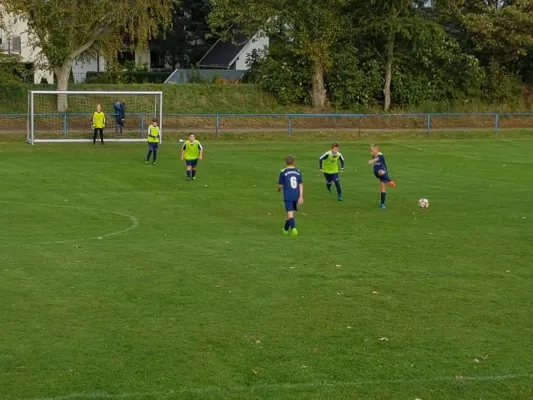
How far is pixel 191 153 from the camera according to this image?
90.9 ft

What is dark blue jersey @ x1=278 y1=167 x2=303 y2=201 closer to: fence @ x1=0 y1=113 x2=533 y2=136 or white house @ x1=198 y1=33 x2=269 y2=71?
fence @ x1=0 y1=113 x2=533 y2=136

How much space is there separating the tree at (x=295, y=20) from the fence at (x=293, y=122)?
15.5 ft

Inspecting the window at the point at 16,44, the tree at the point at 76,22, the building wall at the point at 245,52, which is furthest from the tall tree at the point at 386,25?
the window at the point at 16,44

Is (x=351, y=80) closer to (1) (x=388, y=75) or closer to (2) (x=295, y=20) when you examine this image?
(1) (x=388, y=75)

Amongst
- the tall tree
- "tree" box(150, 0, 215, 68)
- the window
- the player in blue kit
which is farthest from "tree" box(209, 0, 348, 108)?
the player in blue kit

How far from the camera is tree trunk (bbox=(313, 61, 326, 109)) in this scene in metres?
51.3

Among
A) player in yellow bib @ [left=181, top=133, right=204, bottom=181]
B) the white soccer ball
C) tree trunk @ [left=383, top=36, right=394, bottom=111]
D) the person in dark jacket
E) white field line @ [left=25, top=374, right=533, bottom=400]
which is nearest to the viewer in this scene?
white field line @ [left=25, top=374, right=533, bottom=400]

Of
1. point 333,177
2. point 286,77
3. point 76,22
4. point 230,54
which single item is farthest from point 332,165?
point 230,54

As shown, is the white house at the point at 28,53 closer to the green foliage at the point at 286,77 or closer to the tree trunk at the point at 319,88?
the green foliage at the point at 286,77

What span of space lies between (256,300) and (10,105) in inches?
1465

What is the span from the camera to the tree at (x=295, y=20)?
4953cm

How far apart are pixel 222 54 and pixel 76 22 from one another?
21580 millimetres

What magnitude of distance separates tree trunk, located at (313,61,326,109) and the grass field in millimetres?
25924

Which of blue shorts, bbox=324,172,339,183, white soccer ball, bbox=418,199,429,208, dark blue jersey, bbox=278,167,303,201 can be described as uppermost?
dark blue jersey, bbox=278,167,303,201
